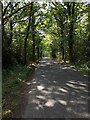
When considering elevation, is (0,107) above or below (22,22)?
below

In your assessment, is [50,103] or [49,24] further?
[49,24]

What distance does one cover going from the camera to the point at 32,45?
43.0 metres

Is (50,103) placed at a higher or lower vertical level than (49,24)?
lower

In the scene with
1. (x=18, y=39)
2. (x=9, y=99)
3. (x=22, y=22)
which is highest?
(x=22, y=22)

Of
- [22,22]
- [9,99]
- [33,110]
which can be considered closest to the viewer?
[33,110]

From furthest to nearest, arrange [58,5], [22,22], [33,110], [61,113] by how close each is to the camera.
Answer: [22,22], [58,5], [33,110], [61,113]

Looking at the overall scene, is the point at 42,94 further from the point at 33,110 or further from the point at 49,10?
the point at 49,10

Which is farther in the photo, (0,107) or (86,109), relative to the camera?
(0,107)

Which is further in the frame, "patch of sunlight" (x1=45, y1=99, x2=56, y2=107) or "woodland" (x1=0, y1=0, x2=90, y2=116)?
"woodland" (x1=0, y1=0, x2=90, y2=116)

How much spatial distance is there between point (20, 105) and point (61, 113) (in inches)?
79.6

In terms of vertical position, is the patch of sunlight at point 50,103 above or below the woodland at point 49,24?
below

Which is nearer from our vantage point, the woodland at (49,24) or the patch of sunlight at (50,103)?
the patch of sunlight at (50,103)

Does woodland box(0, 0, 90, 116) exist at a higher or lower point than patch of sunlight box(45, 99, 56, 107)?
higher

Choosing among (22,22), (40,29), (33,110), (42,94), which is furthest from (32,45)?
(33,110)
